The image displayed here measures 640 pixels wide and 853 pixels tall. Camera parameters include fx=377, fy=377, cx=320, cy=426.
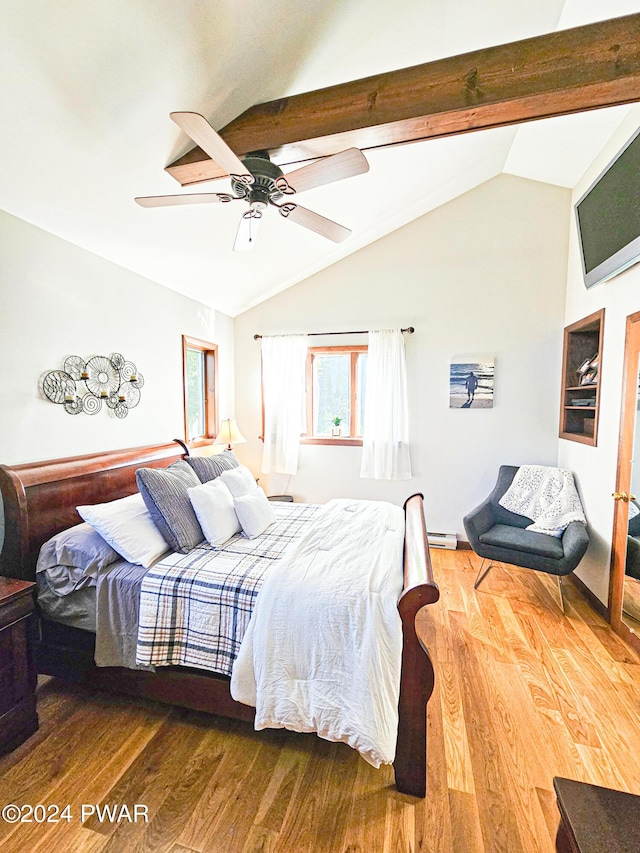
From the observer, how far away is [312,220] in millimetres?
2045

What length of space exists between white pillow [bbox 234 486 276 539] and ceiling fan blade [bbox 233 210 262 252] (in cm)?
156

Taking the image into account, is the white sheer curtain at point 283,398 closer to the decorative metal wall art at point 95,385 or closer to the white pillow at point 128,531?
the decorative metal wall art at point 95,385

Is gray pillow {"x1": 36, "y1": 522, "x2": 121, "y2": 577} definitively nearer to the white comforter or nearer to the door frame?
the white comforter

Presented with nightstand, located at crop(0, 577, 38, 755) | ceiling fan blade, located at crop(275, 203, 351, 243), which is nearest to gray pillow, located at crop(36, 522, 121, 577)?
nightstand, located at crop(0, 577, 38, 755)

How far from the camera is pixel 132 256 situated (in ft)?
9.08

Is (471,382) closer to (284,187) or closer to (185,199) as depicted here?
(284,187)

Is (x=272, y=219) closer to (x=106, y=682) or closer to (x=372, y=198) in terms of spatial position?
(x=372, y=198)

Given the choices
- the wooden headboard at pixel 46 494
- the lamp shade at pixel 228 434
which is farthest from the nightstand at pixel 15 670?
the lamp shade at pixel 228 434

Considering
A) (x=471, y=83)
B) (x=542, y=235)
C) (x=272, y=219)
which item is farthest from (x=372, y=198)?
(x=542, y=235)

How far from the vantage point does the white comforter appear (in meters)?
1.43

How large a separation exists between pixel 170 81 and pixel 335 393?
3021 mm

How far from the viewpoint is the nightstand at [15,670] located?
1.63 m

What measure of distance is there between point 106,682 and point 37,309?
6.79 ft

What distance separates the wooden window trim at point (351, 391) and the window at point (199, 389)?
104 centimetres
